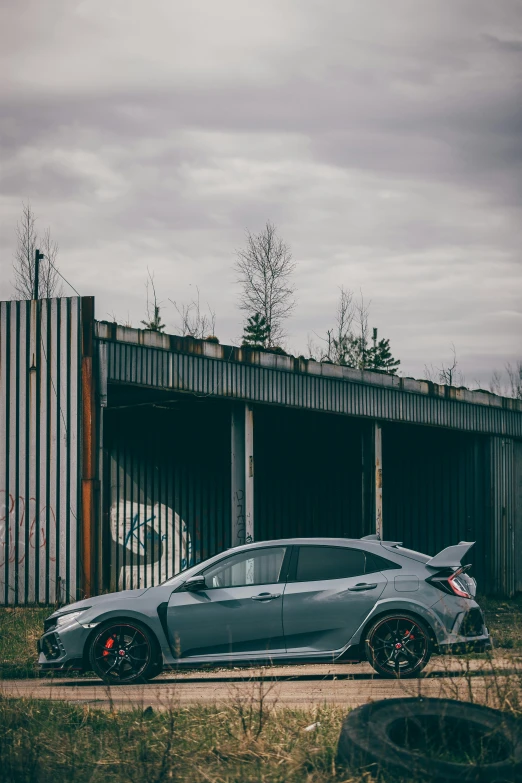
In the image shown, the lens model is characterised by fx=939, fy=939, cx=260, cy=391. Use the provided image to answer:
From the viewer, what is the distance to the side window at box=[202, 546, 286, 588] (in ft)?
32.4

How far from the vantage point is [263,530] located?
21.1 m

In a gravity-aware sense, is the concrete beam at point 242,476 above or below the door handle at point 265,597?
above

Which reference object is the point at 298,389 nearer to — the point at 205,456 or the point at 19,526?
the point at 205,456

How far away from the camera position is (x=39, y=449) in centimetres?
1507

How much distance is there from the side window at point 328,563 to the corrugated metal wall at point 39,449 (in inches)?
220

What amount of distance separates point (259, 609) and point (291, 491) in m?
12.0

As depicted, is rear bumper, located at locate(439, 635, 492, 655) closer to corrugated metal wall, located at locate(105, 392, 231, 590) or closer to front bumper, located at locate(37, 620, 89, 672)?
front bumper, located at locate(37, 620, 89, 672)

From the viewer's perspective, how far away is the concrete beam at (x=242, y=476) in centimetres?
1673

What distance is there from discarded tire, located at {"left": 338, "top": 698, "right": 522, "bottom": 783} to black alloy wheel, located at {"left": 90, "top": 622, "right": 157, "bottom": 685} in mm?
3779

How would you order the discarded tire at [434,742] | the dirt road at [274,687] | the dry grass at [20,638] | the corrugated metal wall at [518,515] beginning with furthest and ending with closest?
1. the corrugated metal wall at [518,515]
2. the dry grass at [20,638]
3. the dirt road at [274,687]
4. the discarded tire at [434,742]

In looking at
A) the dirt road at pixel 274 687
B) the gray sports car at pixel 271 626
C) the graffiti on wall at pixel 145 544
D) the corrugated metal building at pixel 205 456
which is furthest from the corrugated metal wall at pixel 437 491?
the gray sports car at pixel 271 626

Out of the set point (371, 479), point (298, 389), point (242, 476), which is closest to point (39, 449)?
point (242, 476)

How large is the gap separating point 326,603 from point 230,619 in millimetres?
1003

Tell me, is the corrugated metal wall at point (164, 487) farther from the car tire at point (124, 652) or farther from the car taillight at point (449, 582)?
the car taillight at point (449, 582)
